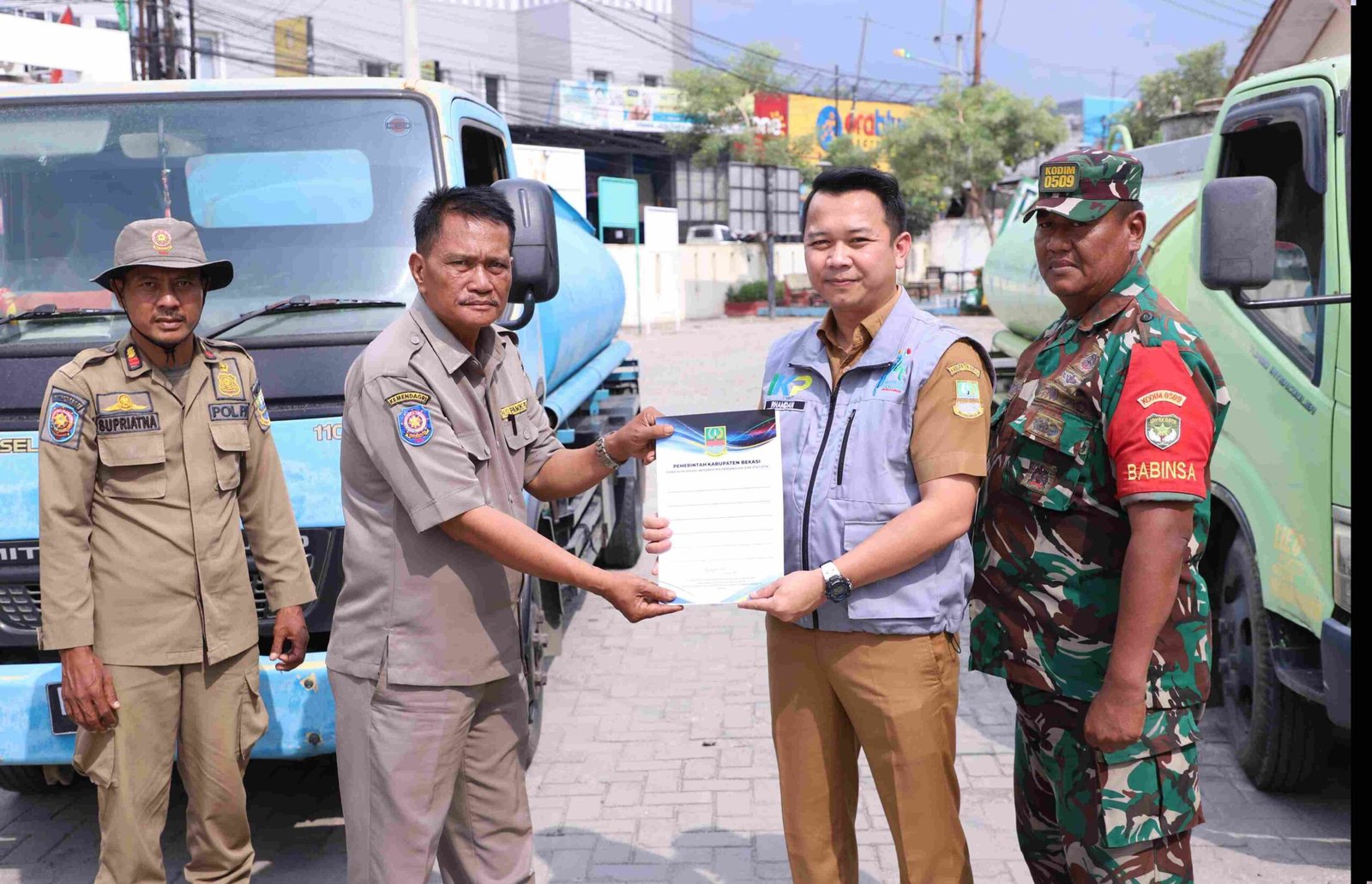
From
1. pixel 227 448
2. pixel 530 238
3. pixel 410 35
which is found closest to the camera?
pixel 227 448

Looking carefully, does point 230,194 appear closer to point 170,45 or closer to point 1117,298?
point 1117,298

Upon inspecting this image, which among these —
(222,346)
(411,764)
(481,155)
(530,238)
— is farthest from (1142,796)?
(481,155)

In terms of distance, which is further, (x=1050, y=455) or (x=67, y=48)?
(x=67, y=48)

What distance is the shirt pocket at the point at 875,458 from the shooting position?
259 cm

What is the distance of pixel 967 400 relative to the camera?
2553 millimetres

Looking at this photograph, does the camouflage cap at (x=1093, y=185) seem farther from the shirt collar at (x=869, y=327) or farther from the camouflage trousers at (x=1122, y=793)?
the camouflage trousers at (x=1122, y=793)

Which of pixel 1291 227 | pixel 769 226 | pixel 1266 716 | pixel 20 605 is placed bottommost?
pixel 1266 716

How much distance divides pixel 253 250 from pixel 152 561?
4.13ft

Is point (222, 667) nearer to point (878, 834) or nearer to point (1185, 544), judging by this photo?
point (878, 834)

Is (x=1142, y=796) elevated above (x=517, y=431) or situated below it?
below

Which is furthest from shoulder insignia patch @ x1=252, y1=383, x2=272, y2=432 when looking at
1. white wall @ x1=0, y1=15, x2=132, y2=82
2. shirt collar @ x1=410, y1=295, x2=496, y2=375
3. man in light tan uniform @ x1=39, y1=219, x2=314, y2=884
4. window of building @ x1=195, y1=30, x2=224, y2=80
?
window of building @ x1=195, y1=30, x2=224, y2=80

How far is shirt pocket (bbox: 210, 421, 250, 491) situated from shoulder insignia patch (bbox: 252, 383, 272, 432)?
73mm

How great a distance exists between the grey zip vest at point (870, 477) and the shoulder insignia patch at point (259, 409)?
150 centimetres

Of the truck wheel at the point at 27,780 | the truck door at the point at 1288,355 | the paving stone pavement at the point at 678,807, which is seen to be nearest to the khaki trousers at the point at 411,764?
the paving stone pavement at the point at 678,807
